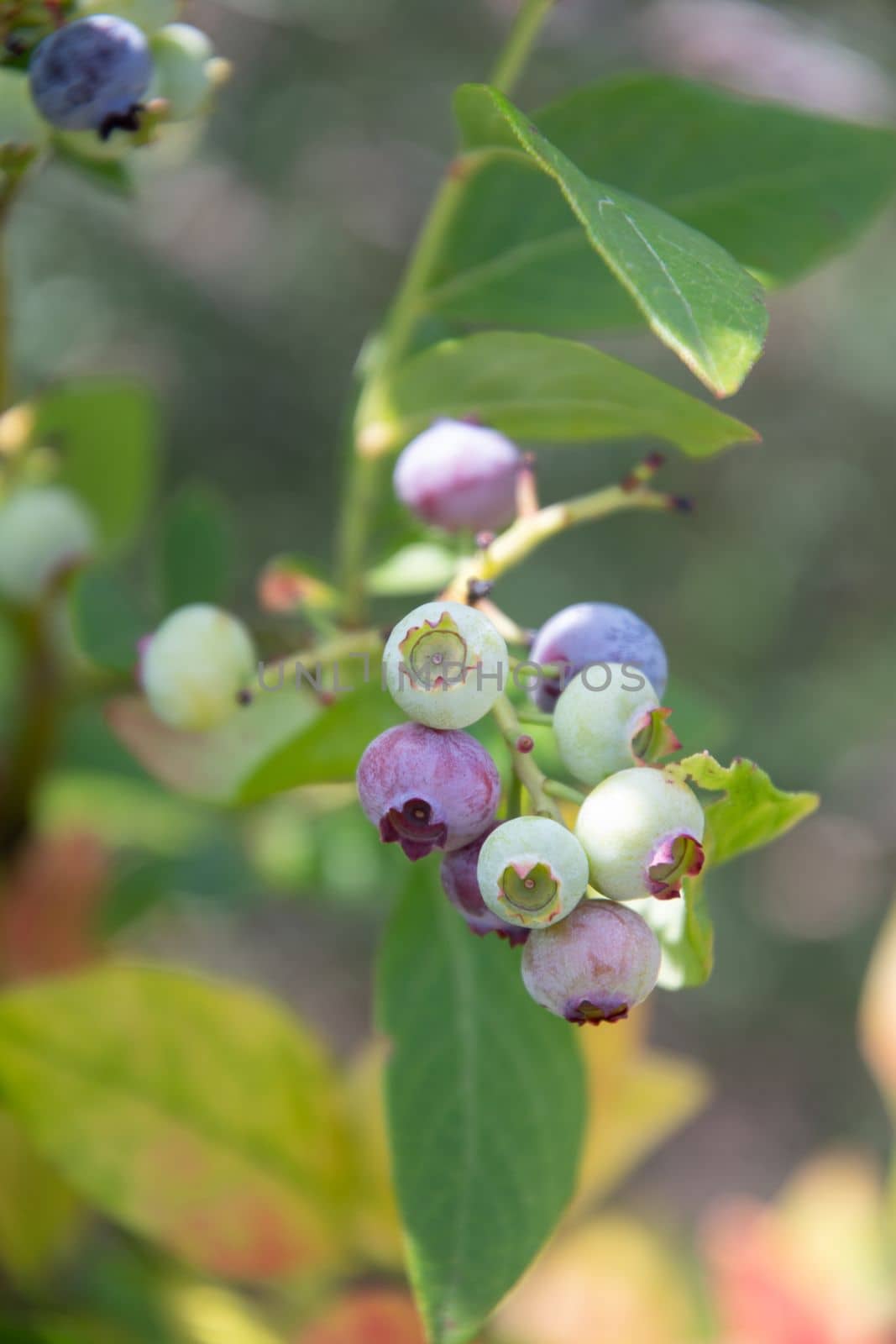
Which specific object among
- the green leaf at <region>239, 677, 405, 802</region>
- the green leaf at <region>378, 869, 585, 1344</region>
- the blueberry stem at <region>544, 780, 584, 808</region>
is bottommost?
the green leaf at <region>378, 869, 585, 1344</region>

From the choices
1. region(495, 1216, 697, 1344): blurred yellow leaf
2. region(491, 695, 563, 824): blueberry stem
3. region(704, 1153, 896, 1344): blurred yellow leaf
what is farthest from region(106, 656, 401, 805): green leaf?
region(704, 1153, 896, 1344): blurred yellow leaf

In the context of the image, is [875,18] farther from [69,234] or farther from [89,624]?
[89,624]

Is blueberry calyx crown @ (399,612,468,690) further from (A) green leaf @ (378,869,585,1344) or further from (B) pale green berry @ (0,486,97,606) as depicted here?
(B) pale green berry @ (0,486,97,606)

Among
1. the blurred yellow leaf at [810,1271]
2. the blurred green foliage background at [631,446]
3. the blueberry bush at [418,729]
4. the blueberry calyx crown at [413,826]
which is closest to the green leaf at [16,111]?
the blueberry bush at [418,729]

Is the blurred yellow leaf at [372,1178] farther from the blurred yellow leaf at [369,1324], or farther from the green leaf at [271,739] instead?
the green leaf at [271,739]

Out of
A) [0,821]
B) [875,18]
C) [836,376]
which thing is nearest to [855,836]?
[836,376]

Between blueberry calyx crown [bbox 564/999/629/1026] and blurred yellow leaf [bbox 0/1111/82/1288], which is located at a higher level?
blueberry calyx crown [bbox 564/999/629/1026]
